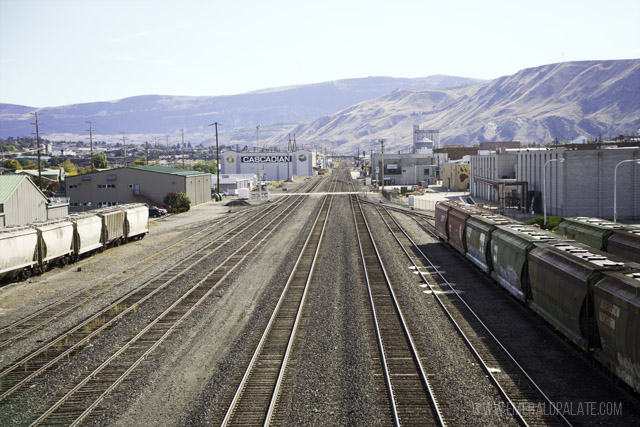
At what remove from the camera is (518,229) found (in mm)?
26391

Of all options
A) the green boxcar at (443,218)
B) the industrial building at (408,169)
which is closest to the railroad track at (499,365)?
the green boxcar at (443,218)

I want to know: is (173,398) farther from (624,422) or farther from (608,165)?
(608,165)

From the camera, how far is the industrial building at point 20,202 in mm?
44794

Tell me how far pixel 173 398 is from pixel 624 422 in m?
11.8

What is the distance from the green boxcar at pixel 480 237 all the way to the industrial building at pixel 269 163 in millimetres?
116803

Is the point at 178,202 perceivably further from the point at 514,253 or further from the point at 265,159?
the point at 265,159

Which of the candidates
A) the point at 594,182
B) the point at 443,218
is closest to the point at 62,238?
the point at 443,218

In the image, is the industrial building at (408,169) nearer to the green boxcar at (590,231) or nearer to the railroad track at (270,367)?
the green boxcar at (590,231)

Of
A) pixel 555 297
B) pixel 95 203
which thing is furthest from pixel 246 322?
pixel 95 203

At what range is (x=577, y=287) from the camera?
17.0m

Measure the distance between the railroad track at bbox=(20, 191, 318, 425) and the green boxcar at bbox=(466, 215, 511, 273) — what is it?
46.9 feet

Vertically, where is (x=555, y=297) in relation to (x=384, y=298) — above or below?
above

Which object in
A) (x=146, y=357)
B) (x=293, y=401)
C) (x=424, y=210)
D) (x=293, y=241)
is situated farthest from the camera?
(x=424, y=210)

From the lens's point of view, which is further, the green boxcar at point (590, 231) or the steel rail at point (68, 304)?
the green boxcar at point (590, 231)
